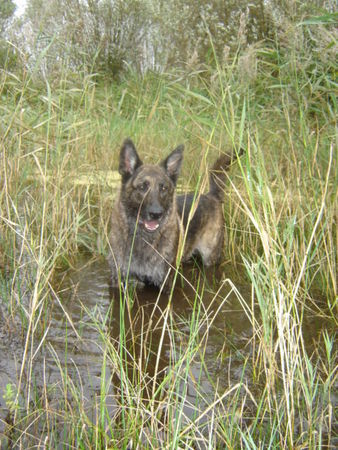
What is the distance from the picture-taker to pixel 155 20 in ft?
40.8

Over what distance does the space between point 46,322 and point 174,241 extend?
4.87 feet

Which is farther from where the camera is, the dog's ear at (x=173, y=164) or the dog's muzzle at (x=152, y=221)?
the dog's ear at (x=173, y=164)

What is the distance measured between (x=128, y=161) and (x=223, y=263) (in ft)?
4.41

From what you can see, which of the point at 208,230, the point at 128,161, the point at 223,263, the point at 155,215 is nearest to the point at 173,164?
the point at 128,161

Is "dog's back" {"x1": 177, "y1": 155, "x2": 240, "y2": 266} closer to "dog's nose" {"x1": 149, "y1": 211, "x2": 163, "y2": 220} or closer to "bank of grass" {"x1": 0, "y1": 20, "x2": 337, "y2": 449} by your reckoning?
"bank of grass" {"x1": 0, "y1": 20, "x2": 337, "y2": 449}

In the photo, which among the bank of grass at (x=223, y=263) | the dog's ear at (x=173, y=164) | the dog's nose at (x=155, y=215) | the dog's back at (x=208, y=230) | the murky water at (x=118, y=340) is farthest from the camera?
the dog's back at (x=208, y=230)

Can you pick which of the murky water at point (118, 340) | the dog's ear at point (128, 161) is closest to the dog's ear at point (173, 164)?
the dog's ear at point (128, 161)

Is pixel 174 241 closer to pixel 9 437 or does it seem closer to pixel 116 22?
pixel 9 437

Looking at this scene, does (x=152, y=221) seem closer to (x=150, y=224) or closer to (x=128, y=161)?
(x=150, y=224)

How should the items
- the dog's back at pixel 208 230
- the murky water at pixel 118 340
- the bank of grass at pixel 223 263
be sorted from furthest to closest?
1. the dog's back at pixel 208 230
2. the murky water at pixel 118 340
3. the bank of grass at pixel 223 263

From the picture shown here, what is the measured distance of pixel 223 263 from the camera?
4652 millimetres

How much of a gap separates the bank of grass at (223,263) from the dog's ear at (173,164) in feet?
0.79

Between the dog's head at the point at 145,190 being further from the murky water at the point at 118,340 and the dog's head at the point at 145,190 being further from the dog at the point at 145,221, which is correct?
the murky water at the point at 118,340

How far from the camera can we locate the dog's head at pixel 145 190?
3.91m
